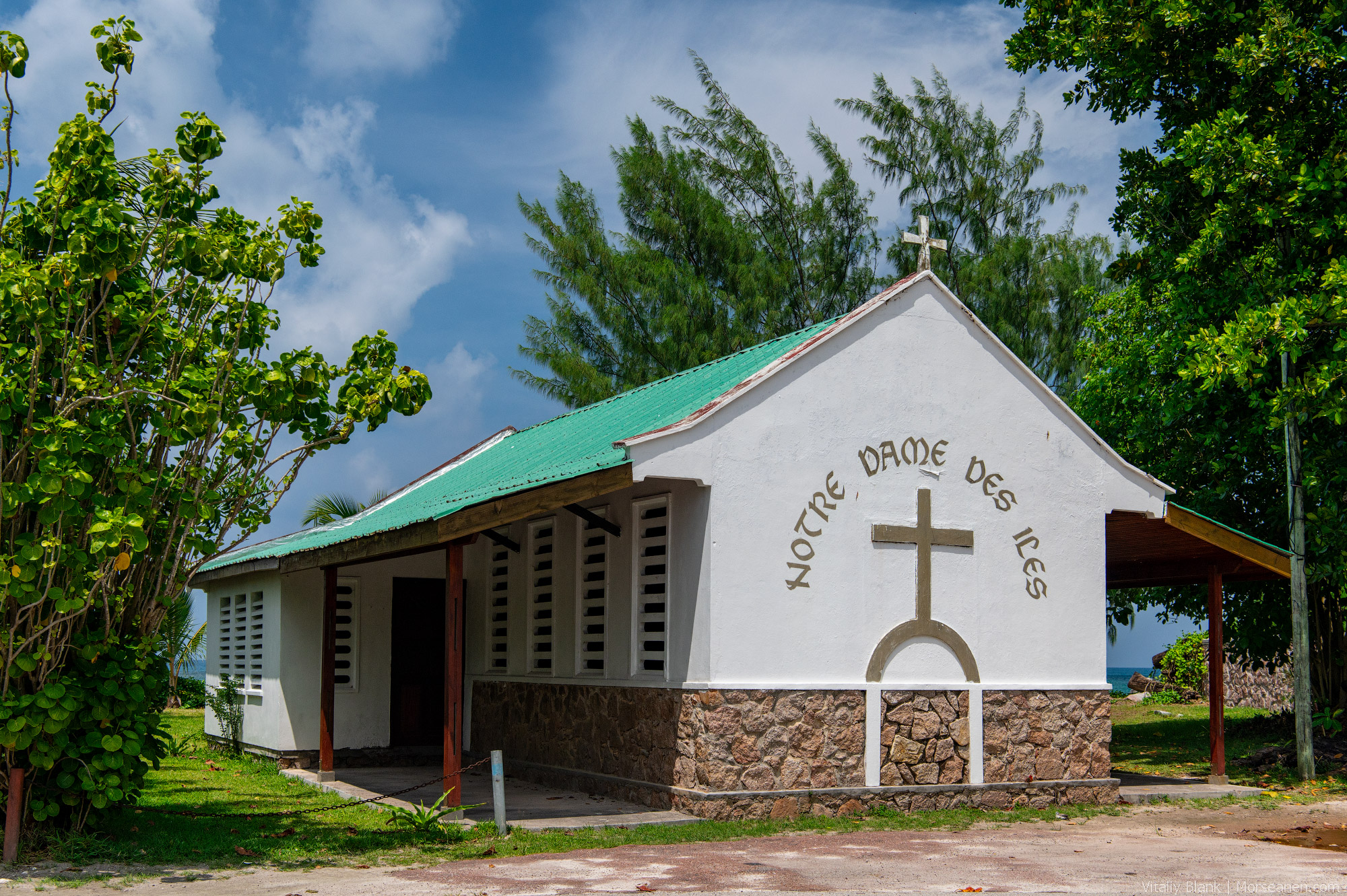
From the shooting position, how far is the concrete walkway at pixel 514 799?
1110cm

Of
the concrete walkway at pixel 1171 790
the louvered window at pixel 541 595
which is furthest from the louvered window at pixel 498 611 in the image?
the concrete walkway at pixel 1171 790

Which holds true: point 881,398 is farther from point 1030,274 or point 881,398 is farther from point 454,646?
point 1030,274

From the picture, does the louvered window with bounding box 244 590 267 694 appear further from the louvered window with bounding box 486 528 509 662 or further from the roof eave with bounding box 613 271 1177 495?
the roof eave with bounding box 613 271 1177 495

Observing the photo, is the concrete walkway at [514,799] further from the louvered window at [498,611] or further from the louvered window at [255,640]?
the louvered window at [255,640]

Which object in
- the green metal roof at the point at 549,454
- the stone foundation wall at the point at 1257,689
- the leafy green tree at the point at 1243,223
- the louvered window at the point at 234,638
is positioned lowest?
the stone foundation wall at the point at 1257,689

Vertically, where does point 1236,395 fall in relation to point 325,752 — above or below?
above

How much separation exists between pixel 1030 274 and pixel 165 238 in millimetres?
25998

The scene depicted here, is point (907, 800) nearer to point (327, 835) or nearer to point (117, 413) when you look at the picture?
point (327, 835)

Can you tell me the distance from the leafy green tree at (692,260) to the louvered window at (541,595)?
16413 millimetres

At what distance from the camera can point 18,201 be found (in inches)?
374

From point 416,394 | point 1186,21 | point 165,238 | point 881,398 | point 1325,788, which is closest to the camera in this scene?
point 165,238

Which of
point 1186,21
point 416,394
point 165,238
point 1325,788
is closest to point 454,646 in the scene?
point 416,394

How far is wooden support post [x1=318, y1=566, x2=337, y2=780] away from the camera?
48.2 feet

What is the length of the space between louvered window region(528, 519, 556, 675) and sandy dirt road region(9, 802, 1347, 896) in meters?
4.71
